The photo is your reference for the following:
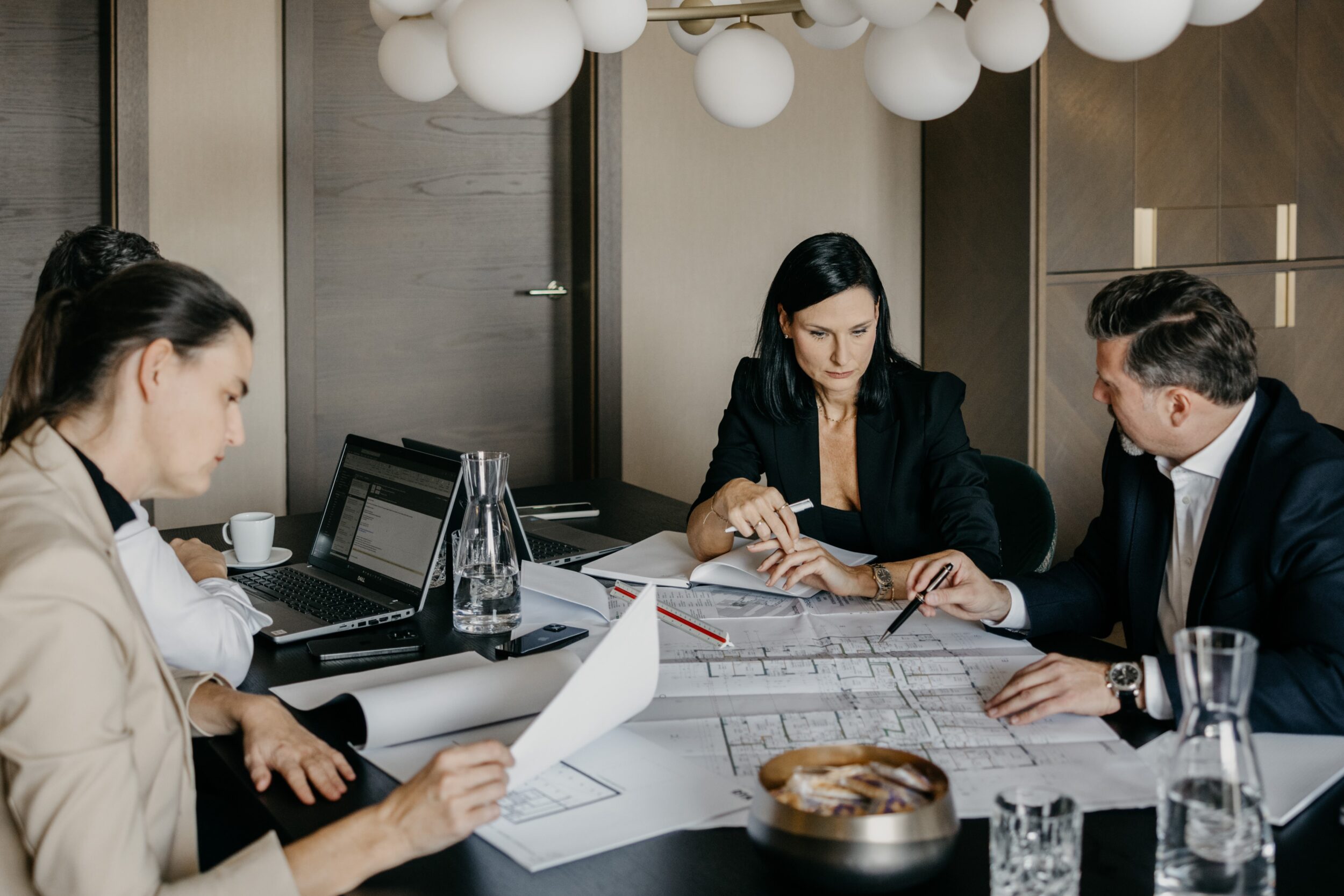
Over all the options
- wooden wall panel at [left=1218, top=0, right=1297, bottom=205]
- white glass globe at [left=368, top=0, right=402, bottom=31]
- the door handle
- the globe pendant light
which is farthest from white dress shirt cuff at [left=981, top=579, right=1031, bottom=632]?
wooden wall panel at [left=1218, top=0, right=1297, bottom=205]

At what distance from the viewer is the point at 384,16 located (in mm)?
1827

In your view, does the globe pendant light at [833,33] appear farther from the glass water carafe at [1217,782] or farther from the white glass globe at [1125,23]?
the glass water carafe at [1217,782]

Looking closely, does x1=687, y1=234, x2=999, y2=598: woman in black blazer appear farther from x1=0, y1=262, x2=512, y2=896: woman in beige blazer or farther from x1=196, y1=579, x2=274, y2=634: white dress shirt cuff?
x1=0, y1=262, x2=512, y2=896: woman in beige blazer

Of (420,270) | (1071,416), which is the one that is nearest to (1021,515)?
(1071,416)

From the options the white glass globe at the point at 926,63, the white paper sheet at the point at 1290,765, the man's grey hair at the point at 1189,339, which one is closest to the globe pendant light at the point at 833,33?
the white glass globe at the point at 926,63

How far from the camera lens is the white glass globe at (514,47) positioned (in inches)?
53.6

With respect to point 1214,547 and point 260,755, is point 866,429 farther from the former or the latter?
point 260,755

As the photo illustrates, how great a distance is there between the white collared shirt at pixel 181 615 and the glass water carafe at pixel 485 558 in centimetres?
29

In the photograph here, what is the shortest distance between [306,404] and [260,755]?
2.39 metres

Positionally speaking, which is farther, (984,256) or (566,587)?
(984,256)

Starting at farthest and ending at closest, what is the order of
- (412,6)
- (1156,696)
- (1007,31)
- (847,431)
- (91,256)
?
(847,431)
(91,256)
(412,6)
(1007,31)
(1156,696)

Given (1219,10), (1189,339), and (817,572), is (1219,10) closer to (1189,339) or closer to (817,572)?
(1189,339)

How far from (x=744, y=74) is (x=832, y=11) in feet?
0.53

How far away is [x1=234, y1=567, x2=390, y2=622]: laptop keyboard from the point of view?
1664 millimetres
